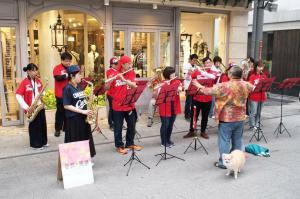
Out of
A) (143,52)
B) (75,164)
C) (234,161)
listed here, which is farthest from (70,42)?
(234,161)

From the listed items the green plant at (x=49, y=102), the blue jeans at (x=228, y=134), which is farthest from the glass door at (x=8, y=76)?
the blue jeans at (x=228, y=134)

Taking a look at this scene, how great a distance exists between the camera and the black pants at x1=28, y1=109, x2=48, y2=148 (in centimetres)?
685

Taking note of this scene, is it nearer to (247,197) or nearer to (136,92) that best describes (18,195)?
(136,92)

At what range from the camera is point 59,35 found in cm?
1130

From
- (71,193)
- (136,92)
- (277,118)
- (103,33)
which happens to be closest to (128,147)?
(136,92)

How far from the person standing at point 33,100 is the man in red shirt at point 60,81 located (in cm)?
62

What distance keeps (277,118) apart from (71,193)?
7.58m

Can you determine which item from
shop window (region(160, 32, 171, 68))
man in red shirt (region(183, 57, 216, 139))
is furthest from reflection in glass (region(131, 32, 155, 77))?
man in red shirt (region(183, 57, 216, 139))

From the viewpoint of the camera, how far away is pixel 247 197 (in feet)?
15.8

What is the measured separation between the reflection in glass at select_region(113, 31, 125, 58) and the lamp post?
213cm

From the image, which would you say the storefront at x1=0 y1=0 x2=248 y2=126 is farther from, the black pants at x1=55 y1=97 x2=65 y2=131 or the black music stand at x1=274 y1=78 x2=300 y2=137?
the black music stand at x1=274 y1=78 x2=300 y2=137

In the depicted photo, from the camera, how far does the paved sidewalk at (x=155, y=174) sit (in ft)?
16.3

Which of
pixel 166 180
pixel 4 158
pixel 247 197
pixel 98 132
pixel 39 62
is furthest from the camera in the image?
pixel 39 62

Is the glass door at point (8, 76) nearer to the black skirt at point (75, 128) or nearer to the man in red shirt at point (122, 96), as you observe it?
the man in red shirt at point (122, 96)
